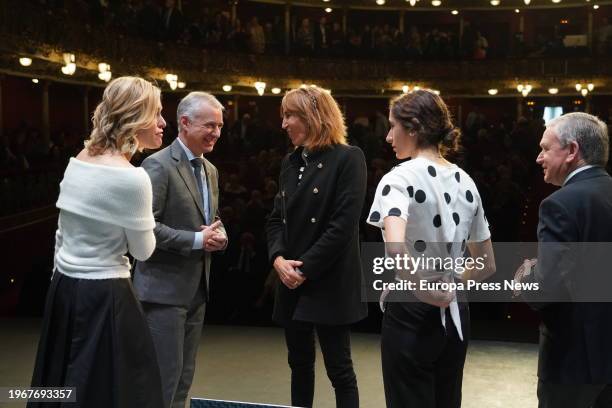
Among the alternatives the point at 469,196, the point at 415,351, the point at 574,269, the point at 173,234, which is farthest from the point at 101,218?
the point at 574,269

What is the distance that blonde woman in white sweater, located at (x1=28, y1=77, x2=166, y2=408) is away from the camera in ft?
7.77

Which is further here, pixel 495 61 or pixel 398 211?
pixel 495 61

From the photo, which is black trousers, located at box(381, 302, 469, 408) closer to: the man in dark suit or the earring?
the man in dark suit

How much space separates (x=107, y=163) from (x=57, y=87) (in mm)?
16892

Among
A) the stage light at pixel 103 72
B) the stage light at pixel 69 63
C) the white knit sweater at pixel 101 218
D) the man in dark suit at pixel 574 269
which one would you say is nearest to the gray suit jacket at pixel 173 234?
the white knit sweater at pixel 101 218

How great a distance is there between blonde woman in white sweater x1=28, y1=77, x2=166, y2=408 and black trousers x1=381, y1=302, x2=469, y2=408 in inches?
32.4

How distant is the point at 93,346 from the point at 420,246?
3.68ft

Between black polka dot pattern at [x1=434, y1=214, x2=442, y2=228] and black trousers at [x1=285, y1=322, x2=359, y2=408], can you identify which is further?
black trousers at [x1=285, y1=322, x2=359, y2=408]

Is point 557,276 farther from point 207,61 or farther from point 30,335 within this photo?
point 207,61

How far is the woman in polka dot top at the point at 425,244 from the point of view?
2.34m

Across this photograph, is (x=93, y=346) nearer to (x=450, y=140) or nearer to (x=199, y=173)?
(x=199, y=173)

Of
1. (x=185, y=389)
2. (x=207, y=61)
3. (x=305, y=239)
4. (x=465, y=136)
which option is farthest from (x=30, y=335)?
(x=207, y=61)

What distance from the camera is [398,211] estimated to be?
2.28 metres

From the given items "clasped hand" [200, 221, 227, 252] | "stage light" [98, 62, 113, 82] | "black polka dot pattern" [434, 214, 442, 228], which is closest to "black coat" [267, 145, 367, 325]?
"clasped hand" [200, 221, 227, 252]
